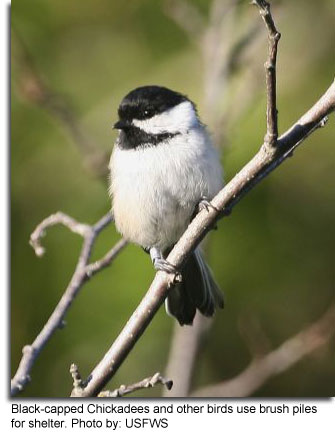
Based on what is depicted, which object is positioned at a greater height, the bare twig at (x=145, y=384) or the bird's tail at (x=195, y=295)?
the bird's tail at (x=195, y=295)

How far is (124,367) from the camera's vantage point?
1832 mm

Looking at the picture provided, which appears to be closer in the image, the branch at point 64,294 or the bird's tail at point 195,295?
the branch at point 64,294

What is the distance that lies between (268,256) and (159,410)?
Result: 0.58 m

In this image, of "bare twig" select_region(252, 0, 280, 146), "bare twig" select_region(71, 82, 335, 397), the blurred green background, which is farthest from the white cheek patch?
"bare twig" select_region(252, 0, 280, 146)

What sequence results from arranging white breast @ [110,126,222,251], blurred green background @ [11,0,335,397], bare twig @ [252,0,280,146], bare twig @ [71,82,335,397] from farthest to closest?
blurred green background @ [11,0,335,397] < white breast @ [110,126,222,251] < bare twig @ [71,82,335,397] < bare twig @ [252,0,280,146]

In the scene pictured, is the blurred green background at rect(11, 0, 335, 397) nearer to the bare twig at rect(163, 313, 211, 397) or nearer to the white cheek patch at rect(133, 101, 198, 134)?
the bare twig at rect(163, 313, 211, 397)

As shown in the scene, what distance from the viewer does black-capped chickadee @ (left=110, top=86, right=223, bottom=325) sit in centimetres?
154

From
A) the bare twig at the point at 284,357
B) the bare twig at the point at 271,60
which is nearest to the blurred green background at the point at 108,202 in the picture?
the bare twig at the point at 284,357

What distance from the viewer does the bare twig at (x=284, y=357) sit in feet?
5.42

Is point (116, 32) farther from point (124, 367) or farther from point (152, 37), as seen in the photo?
point (124, 367)

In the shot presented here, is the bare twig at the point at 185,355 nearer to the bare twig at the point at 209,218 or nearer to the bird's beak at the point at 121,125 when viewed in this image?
the bare twig at the point at 209,218

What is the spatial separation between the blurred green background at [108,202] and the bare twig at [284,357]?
0.04 meters

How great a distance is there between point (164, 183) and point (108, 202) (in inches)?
17.2
